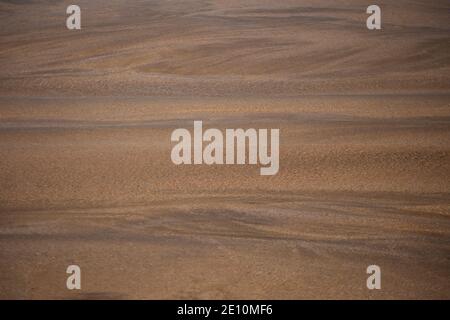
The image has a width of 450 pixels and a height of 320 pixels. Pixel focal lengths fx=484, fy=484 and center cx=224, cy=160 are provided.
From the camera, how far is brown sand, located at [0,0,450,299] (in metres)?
0.57

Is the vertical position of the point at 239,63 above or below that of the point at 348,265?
above

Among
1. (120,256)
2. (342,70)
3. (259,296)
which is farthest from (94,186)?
(342,70)

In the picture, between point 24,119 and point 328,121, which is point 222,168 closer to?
point 328,121

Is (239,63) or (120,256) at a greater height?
(239,63)

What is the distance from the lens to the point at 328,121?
0.64 meters

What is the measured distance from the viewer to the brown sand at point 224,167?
0.57m

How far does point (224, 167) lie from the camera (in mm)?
618

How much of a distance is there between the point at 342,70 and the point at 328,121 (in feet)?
0.24

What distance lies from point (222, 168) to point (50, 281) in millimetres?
244

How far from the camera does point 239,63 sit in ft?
2.16
